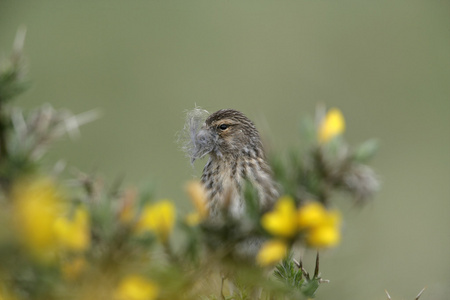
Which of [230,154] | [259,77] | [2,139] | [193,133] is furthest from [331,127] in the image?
[259,77]

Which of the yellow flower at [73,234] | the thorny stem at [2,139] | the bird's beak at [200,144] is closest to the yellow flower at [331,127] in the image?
the yellow flower at [73,234]

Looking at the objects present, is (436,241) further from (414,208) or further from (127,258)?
(127,258)

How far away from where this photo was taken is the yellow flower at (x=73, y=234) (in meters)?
1.20

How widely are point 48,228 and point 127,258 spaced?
0.14 m

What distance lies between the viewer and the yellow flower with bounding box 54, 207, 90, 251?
1.20 meters

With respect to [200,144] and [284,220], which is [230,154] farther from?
[284,220]

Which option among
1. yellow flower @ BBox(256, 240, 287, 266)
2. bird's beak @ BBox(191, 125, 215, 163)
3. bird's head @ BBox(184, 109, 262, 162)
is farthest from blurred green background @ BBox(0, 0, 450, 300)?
yellow flower @ BBox(256, 240, 287, 266)

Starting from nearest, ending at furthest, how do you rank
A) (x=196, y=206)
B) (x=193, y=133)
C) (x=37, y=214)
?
(x=37, y=214) → (x=196, y=206) → (x=193, y=133)

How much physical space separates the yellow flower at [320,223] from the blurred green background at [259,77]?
18.1 ft

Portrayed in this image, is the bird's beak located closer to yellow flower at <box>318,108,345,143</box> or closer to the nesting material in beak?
the nesting material in beak

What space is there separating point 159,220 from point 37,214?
0.21 meters

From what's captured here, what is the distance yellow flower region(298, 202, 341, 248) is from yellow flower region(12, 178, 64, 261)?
41cm

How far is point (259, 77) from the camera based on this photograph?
12.3 metres

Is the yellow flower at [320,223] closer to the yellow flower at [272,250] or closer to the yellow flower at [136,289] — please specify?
the yellow flower at [272,250]
